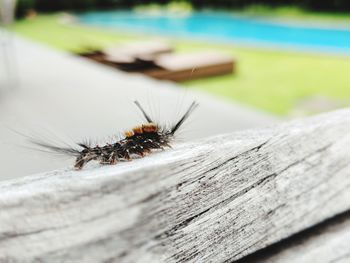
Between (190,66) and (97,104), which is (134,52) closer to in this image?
(190,66)

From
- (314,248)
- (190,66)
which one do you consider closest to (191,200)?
(314,248)

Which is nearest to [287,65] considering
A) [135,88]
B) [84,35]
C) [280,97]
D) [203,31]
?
[280,97]

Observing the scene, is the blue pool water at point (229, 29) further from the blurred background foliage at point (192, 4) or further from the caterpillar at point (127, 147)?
the caterpillar at point (127, 147)

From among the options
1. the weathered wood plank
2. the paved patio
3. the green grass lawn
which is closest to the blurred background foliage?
the green grass lawn

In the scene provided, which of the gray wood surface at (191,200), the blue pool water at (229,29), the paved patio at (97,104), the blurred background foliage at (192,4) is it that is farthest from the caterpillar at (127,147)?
the blurred background foliage at (192,4)

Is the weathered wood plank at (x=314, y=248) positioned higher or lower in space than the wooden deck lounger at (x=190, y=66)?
higher

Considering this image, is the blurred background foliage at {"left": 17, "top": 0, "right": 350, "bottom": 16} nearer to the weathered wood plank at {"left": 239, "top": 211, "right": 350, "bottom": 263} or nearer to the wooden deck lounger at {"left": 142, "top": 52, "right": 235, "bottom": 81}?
the wooden deck lounger at {"left": 142, "top": 52, "right": 235, "bottom": 81}

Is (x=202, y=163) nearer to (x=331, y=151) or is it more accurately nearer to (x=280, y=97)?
(x=331, y=151)
